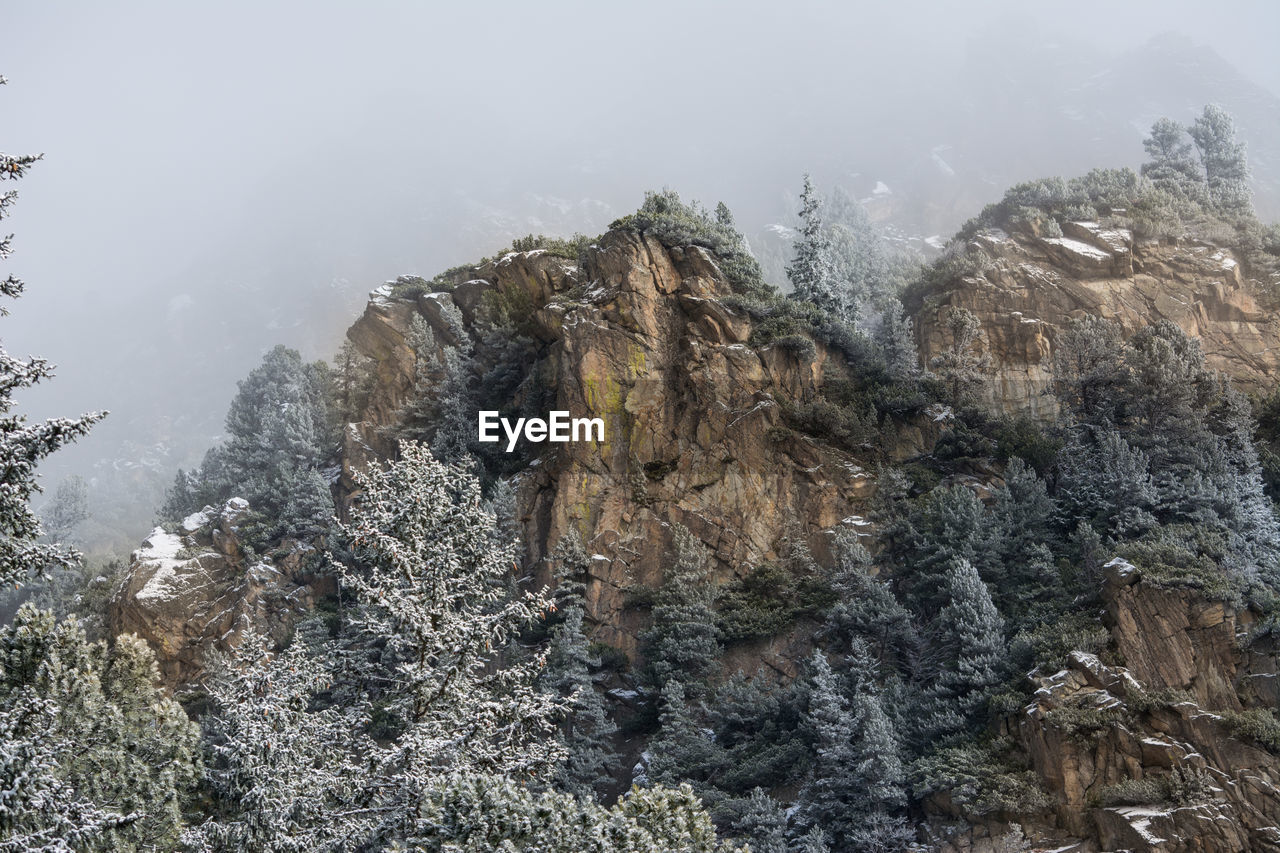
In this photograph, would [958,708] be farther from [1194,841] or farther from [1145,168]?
[1145,168]

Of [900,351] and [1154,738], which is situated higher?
[900,351]

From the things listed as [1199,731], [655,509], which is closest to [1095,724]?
[1199,731]

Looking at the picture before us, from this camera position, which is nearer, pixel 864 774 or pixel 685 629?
pixel 864 774

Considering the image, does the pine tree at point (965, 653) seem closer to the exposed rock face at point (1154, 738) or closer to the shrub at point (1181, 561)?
the exposed rock face at point (1154, 738)

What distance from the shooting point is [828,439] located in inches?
1319

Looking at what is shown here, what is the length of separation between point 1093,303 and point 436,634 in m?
31.8

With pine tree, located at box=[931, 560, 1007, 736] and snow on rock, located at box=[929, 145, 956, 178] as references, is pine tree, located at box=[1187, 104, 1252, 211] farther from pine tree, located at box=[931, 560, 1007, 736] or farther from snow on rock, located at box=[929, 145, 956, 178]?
snow on rock, located at box=[929, 145, 956, 178]

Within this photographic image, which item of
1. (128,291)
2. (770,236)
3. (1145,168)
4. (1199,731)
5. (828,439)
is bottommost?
(1199,731)

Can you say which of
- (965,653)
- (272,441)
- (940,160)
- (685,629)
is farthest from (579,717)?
(940,160)

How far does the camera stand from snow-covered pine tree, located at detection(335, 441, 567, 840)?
15.9m

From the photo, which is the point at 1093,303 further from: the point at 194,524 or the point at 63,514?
the point at 63,514

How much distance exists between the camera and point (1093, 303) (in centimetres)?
3628

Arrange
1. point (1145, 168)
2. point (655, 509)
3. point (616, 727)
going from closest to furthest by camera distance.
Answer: point (616, 727) → point (655, 509) → point (1145, 168)

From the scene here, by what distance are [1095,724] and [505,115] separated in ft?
504
